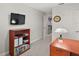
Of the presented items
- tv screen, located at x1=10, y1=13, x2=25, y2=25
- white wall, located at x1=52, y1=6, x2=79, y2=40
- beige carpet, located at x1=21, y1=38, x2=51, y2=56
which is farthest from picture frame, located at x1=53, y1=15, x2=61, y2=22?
tv screen, located at x1=10, y1=13, x2=25, y2=25

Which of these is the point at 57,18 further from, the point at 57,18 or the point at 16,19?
the point at 16,19

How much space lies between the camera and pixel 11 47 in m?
2.58

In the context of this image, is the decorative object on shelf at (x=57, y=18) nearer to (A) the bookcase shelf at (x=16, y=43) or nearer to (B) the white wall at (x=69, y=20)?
(B) the white wall at (x=69, y=20)

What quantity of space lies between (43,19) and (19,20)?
1716mm

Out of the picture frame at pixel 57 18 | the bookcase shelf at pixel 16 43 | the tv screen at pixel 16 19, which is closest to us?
the bookcase shelf at pixel 16 43

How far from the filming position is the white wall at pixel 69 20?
3416 millimetres

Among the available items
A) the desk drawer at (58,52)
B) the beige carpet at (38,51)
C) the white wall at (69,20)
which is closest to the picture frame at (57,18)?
the white wall at (69,20)

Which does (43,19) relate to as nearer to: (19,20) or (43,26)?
(43,26)

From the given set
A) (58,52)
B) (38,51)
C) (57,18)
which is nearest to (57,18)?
(57,18)

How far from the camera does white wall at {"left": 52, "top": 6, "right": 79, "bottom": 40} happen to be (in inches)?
135

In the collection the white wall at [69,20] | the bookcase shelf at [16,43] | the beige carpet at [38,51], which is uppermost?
the white wall at [69,20]

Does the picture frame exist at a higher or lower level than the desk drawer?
higher

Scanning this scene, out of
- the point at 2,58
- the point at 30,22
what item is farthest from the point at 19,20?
the point at 2,58

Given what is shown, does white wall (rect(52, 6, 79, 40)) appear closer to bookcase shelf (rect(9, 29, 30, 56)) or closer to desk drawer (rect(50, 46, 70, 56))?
bookcase shelf (rect(9, 29, 30, 56))
